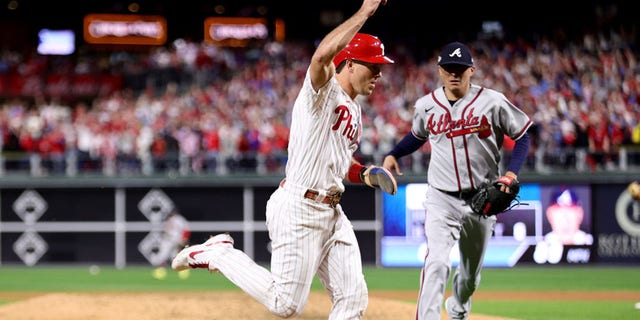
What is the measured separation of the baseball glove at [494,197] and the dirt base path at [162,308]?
7.09 ft

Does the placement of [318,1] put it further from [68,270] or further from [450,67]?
[450,67]

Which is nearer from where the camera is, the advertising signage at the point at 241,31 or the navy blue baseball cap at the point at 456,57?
the navy blue baseball cap at the point at 456,57

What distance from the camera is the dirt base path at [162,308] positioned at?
335 inches

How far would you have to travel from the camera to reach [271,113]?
19594 millimetres

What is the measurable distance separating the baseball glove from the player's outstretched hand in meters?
1.10

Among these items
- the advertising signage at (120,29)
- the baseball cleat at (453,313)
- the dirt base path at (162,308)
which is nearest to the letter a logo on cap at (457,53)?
the baseball cleat at (453,313)

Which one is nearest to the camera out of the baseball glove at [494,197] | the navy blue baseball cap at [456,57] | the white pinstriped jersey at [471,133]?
the baseball glove at [494,197]

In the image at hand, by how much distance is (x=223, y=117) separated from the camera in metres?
19.6

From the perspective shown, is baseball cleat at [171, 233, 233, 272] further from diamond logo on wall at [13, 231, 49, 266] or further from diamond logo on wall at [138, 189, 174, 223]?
diamond logo on wall at [13, 231, 49, 266]

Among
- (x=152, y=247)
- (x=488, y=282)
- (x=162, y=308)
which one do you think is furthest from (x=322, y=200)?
(x=152, y=247)

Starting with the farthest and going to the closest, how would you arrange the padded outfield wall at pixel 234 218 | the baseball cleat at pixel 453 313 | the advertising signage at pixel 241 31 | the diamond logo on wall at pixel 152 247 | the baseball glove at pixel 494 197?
the advertising signage at pixel 241 31
the diamond logo on wall at pixel 152 247
the padded outfield wall at pixel 234 218
the baseball cleat at pixel 453 313
the baseball glove at pixel 494 197

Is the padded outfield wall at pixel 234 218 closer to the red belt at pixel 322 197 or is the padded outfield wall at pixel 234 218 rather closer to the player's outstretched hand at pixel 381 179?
the player's outstretched hand at pixel 381 179

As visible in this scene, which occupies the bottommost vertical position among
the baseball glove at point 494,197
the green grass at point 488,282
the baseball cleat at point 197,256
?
the green grass at point 488,282

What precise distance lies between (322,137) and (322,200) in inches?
13.8
